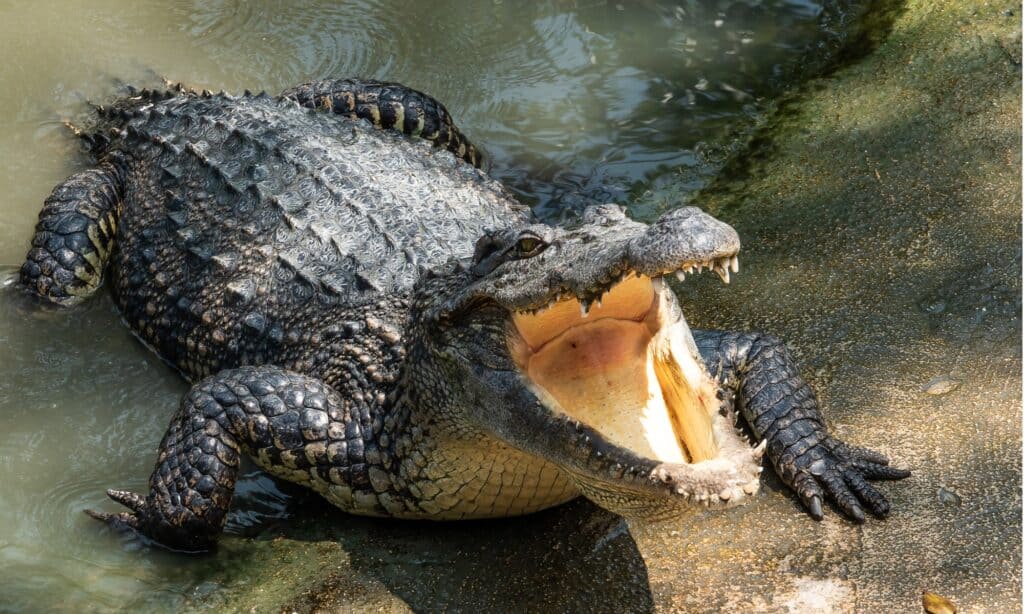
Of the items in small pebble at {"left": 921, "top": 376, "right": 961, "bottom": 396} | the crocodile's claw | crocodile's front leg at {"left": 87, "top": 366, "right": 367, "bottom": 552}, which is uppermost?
crocodile's front leg at {"left": 87, "top": 366, "right": 367, "bottom": 552}

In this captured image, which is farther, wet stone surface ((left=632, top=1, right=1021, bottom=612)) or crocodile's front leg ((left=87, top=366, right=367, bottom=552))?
crocodile's front leg ((left=87, top=366, right=367, bottom=552))

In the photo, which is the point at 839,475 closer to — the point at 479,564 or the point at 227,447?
the point at 479,564

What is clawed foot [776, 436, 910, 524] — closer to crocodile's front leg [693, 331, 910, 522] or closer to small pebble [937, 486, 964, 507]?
crocodile's front leg [693, 331, 910, 522]

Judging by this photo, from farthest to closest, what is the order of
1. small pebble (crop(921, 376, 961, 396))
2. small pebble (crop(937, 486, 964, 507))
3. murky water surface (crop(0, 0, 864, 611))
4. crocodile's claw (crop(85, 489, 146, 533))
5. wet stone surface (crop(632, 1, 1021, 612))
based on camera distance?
murky water surface (crop(0, 0, 864, 611))
small pebble (crop(921, 376, 961, 396))
crocodile's claw (crop(85, 489, 146, 533))
small pebble (crop(937, 486, 964, 507))
wet stone surface (crop(632, 1, 1021, 612))

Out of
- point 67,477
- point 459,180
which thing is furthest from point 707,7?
point 67,477

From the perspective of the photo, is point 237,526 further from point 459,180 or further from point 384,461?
point 459,180

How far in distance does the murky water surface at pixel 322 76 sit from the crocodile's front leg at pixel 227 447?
273 millimetres

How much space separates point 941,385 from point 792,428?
2.17 feet

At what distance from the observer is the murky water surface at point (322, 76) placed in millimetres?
4777

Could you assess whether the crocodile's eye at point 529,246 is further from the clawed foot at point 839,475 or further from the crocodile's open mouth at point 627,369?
the clawed foot at point 839,475

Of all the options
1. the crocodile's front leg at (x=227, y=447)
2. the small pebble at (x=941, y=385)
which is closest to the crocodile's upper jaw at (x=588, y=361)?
the crocodile's front leg at (x=227, y=447)

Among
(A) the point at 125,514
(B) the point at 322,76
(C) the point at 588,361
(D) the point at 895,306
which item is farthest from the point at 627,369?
(B) the point at 322,76

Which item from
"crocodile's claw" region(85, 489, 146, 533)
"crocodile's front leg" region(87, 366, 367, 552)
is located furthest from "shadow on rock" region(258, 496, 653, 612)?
"crocodile's claw" region(85, 489, 146, 533)

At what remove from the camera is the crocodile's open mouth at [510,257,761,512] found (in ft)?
11.3
